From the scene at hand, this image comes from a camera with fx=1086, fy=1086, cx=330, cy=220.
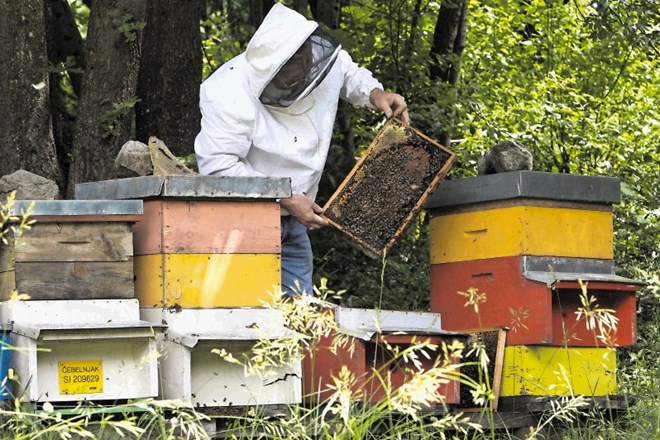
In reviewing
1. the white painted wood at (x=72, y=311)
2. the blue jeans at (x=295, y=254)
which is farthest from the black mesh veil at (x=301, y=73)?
the white painted wood at (x=72, y=311)

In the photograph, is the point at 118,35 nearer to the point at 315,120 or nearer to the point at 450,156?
the point at 315,120

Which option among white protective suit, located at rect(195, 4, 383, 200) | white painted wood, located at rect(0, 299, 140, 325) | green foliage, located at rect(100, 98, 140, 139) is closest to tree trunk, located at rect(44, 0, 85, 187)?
green foliage, located at rect(100, 98, 140, 139)

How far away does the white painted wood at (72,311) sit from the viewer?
4.09 metres

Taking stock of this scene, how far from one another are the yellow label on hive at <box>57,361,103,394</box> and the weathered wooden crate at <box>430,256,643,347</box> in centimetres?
171

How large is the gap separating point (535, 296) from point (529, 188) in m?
0.49

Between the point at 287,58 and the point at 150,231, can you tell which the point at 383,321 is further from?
the point at 287,58

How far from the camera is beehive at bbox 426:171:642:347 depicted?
4957mm

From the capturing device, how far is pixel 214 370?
4246 mm

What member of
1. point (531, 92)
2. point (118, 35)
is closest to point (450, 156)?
point (118, 35)

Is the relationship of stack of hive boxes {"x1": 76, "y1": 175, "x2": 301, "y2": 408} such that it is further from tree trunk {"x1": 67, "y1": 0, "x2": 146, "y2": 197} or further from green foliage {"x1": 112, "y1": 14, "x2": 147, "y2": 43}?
green foliage {"x1": 112, "y1": 14, "x2": 147, "y2": 43}

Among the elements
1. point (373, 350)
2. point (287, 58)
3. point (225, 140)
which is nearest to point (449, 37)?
point (287, 58)

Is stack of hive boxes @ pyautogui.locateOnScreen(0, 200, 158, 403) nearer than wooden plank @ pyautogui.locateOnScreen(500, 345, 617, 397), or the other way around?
stack of hive boxes @ pyautogui.locateOnScreen(0, 200, 158, 403)

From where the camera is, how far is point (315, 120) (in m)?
5.36

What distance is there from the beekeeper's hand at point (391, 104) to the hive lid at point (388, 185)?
12 cm
